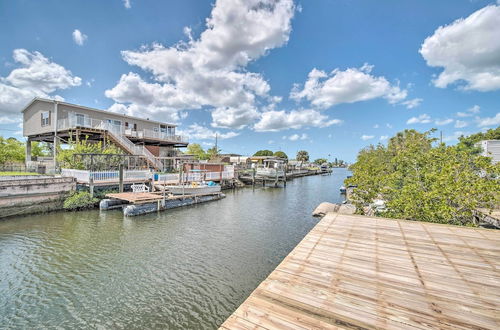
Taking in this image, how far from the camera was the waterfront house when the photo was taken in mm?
21094

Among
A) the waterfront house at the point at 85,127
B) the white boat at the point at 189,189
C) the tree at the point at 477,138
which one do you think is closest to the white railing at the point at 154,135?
the waterfront house at the point at 85,127

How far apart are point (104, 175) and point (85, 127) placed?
764cm

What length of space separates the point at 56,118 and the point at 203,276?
2371 centimetres

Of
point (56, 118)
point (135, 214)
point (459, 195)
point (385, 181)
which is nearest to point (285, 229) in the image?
point (385, 181)

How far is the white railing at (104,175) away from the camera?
15.7 meters

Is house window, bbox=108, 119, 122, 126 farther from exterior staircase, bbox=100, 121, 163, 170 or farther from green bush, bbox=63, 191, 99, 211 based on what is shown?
green bush, bbox=63, 191, 99, 211

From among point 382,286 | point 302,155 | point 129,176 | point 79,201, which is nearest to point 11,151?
point 129,176

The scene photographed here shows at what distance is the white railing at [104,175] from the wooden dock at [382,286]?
16.9m

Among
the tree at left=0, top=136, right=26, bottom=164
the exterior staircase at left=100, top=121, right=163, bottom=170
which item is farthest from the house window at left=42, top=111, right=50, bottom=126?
the tree at left=0, top=136, right=26, bottom=164

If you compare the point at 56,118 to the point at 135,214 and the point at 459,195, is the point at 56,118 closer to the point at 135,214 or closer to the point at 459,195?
the point at 135,214

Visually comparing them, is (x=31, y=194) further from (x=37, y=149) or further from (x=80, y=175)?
(x=37, y=149)

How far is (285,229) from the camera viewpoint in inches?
480

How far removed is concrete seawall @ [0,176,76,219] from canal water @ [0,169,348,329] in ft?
2.71

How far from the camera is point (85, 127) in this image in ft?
68.3
